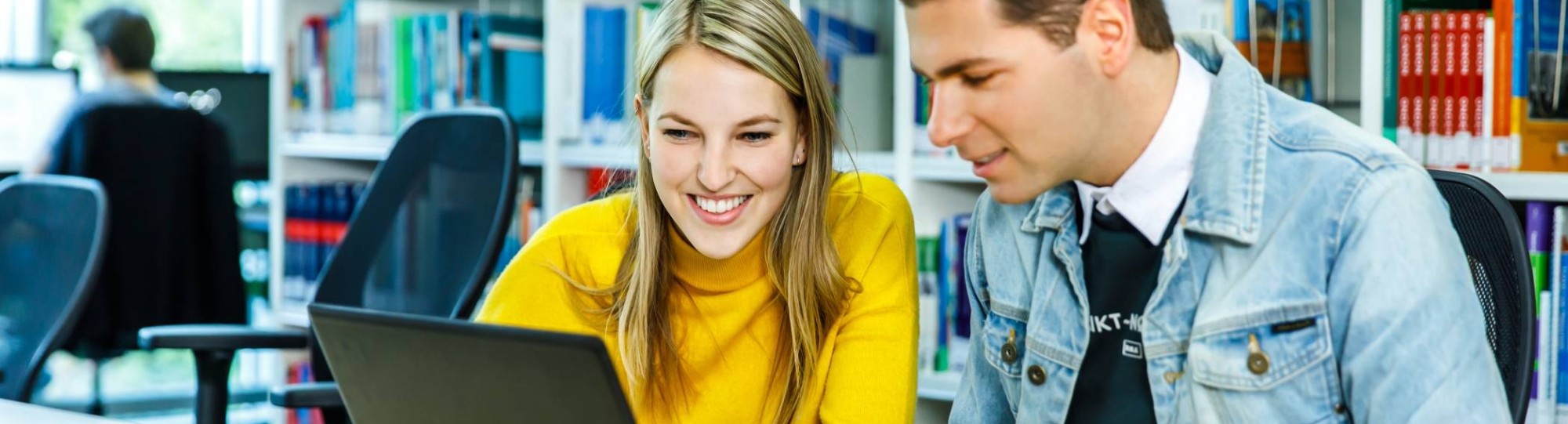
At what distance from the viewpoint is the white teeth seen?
1.43 meters

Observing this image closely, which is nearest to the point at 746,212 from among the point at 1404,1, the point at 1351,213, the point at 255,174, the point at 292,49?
the point at 1351,213

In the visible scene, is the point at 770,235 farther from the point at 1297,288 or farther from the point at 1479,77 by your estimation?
the point at 1479,77

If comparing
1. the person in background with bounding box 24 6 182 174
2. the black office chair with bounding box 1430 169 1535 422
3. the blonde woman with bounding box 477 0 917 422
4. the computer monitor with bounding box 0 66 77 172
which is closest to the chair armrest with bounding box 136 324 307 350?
the blonde woman with bounding box 477 0 917 422

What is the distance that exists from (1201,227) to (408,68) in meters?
2.29

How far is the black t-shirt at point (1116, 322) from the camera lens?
3.97ft

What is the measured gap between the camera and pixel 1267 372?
3.67 feet

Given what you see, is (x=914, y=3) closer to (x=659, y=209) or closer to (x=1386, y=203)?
(x=1386, y=203)

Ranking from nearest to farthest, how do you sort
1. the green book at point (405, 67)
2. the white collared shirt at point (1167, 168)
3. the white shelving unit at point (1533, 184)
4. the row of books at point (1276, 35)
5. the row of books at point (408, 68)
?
the white collared shirt at point (1167, 168)
the white shelving unit at point (1533, 184)
the row of books at point (1276, 35)
the row of books at point (408, 68)
the green book at point (405, 67)

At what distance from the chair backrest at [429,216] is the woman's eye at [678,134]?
17.6 inches

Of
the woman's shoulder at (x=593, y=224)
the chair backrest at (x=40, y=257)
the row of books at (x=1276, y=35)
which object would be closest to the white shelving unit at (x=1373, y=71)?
the row of books at (x=1276, y=35)

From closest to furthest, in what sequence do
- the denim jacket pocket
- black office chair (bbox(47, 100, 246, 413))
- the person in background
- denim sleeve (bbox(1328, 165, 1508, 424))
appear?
denim sleeve (bbox(1328, 165, 1508, 424)) < the denim jacket pocket < black office chair (bbox(47, 100, 246, 413)) < the person in background

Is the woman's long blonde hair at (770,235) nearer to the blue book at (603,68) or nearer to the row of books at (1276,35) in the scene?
the row of books at (1276,35)

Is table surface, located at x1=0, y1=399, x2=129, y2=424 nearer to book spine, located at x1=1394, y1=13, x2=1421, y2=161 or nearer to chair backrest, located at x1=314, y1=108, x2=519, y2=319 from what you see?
chair backrest, located at x1=314, y1=108, x2=519, y2=319

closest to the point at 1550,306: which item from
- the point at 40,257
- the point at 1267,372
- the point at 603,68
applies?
the point at 1267,372
